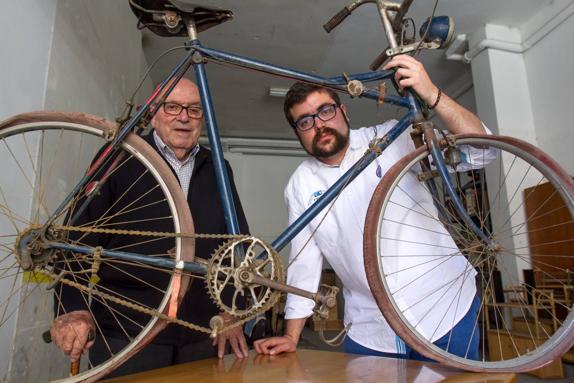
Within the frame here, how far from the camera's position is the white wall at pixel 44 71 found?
111 cm

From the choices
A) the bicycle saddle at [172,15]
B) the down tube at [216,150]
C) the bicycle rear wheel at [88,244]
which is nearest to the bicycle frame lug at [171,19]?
the bicycle saddle at [172,15]

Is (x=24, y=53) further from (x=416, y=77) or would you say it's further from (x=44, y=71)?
(x=416, y=77)

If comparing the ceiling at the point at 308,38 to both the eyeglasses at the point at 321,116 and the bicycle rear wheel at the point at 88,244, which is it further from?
the bicycle rear wheel at the point at 88,244

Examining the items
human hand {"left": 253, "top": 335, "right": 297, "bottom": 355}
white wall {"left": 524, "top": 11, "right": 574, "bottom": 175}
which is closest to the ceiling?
white wall {"left": 524, "top": 11, "right": 574, "bottom": 175}

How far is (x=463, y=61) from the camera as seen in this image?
381cm

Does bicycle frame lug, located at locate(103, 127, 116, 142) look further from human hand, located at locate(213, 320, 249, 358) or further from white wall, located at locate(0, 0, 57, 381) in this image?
human hand, located at locate(213, 320, 249, 358)

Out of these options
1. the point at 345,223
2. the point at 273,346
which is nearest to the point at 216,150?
the point at 345,223

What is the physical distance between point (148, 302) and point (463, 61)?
3763 millimetres

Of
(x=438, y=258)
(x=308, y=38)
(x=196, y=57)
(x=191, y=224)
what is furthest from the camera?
(x=308, y=38)

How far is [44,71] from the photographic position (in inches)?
51.6

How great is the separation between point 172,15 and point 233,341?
87 cm

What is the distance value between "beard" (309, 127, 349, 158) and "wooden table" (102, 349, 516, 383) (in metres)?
0.59

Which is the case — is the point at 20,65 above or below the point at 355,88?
above

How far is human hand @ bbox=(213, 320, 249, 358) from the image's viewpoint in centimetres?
105
